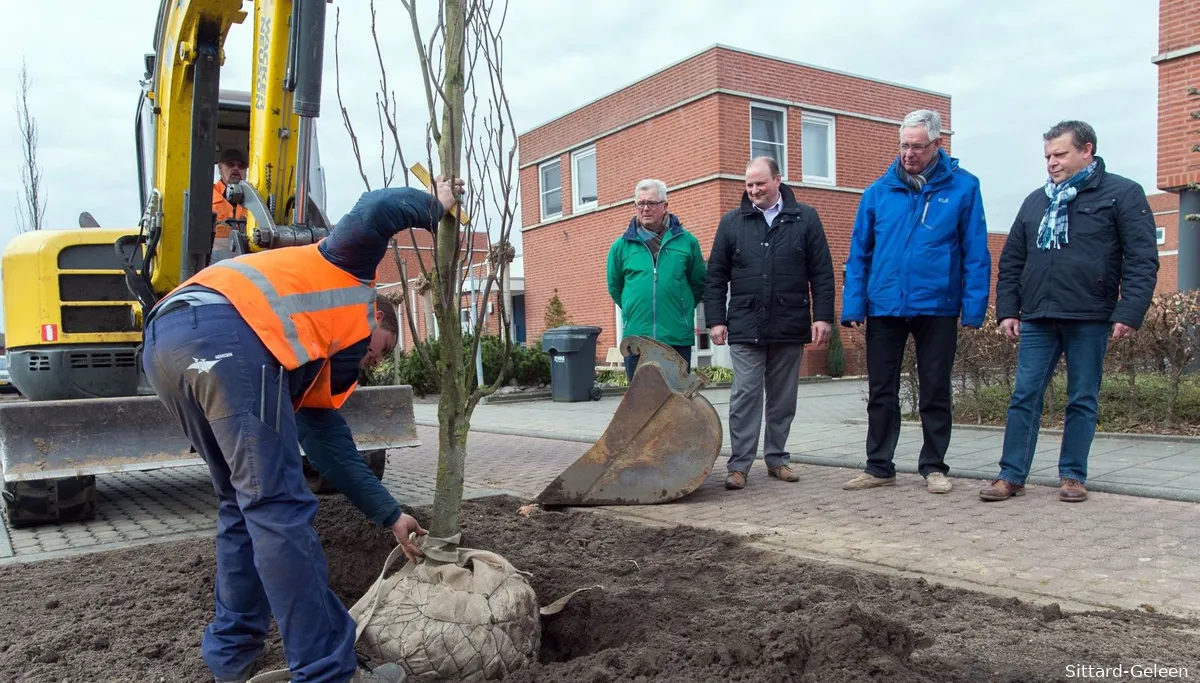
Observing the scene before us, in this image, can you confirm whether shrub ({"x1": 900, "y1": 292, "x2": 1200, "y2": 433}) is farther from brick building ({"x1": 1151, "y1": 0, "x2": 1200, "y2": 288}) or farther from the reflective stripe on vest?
the reflective stripe on vest

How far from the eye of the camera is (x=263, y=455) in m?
2.23

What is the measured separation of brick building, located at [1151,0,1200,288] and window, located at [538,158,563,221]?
A: 1265cm

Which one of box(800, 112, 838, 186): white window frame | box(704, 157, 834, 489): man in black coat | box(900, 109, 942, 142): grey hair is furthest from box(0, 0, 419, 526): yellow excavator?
box(800, 112, 838, 186): white window frame

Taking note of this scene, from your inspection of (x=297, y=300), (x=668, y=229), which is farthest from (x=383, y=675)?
(x=668, y=229)

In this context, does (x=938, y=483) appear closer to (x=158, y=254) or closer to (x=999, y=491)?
(x=999, y=491)

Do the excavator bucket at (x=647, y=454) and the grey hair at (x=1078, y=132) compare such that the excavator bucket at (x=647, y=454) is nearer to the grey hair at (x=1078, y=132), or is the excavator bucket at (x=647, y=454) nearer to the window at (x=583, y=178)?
the grey hair at (x=1078, y=132)

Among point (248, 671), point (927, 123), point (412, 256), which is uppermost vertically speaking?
point (412, 256)

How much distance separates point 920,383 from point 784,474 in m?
1.15

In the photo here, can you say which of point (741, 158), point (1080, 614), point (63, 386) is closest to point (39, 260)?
point (63, 386)

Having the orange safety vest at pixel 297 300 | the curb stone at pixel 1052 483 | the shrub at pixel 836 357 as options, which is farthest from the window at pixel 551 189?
the orange safety vest at pixel 297 300

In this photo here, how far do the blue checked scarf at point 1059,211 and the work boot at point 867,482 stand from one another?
5.37 feet

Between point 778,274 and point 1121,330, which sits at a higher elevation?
point 778,274

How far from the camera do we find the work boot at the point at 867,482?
525 centimetres

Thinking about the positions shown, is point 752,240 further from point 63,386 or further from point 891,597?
point 63,386
